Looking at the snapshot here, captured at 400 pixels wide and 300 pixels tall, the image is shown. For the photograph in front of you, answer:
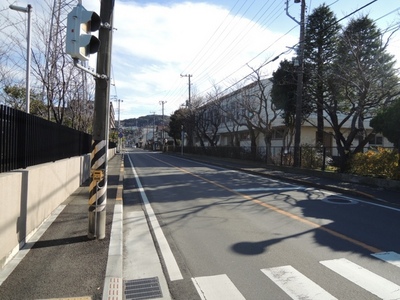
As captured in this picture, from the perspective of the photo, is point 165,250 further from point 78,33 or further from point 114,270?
point 78,33

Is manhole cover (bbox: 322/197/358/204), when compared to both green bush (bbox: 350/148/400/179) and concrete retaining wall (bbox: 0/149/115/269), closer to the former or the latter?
green bush (bbox: 350/148/400/179)

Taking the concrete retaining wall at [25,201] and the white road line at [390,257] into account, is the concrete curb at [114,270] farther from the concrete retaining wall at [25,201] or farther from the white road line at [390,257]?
the white road line at [390,257]

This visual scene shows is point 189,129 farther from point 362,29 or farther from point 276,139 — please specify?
point 362,29

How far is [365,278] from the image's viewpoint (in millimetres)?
4738

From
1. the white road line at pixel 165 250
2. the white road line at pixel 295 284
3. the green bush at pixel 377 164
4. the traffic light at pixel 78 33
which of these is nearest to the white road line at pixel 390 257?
the white road line at pixel 295 284

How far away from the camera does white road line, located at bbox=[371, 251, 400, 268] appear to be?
17.5ft

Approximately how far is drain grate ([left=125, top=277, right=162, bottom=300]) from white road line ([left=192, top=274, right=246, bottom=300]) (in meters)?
0.50

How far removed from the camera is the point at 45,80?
14.9 m

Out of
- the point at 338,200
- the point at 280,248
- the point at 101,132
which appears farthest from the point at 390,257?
the point at 338,200

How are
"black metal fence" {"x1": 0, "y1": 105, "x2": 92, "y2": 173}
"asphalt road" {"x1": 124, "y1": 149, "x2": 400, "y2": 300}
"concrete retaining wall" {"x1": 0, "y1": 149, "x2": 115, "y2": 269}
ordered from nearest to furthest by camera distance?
"asphalt road" {"x1": 124, "y1": 149, "x2": 400, "y2": 300}, "concrete retaining wall" {"x1": 0, "y1": 149, "x2": 115, "y2": 269}, "black metal fence" {"x1": 0, "y1": 105, "x2": 92, "y2": 173}

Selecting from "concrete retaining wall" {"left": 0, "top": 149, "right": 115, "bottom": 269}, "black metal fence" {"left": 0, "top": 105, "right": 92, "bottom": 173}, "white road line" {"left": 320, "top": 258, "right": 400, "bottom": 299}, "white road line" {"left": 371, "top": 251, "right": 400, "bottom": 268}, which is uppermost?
"black metal fence" {"left": 0, "top": 105, "right": 92, "bottom": 173}

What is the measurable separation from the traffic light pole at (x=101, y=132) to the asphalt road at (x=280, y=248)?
131cm

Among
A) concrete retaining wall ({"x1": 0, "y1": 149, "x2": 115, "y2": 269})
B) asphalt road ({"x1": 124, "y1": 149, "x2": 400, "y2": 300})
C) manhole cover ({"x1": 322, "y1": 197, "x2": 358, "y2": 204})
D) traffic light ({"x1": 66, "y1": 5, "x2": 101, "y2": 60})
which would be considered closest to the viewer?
asphalt road ({"x1": 124, "y1": 149, "x2": 400, "y2": 300})

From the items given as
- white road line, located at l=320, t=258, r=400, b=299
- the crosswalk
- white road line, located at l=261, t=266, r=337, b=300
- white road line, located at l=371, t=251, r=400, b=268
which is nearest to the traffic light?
the crosswalk
